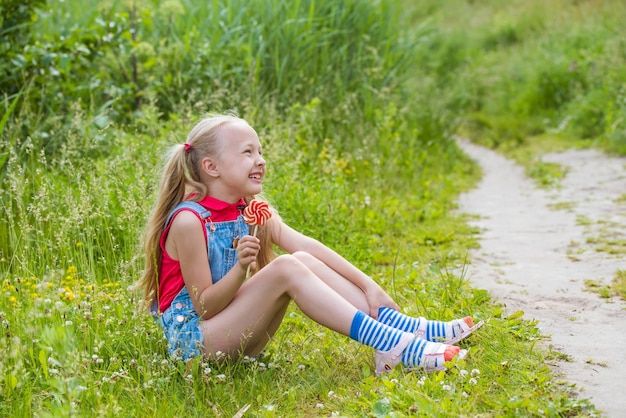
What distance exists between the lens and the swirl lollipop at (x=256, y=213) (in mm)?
3189

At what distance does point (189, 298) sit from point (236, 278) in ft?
1.06

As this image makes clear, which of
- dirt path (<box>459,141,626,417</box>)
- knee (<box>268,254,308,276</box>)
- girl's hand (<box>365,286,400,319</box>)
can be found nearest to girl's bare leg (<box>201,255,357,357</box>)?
knee (<box>268,254,308,276</box>)

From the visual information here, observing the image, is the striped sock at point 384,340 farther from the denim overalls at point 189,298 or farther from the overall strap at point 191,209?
the overall strap at point 191,209

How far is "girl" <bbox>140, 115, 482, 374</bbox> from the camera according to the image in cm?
307

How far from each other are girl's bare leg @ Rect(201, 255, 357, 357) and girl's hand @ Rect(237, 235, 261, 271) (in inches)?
6.5

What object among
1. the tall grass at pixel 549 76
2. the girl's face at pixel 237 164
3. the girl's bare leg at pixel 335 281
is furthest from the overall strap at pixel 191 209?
the tall grass at pixel 549 76

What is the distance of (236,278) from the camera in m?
2.99

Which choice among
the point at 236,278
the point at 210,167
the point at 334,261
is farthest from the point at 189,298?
the point at 334,261

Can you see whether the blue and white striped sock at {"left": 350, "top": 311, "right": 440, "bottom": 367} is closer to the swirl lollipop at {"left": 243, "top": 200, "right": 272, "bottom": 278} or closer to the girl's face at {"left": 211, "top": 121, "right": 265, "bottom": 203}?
the swirl lollipop at {"left": 243, "top": 200, "right": 272, "bottom": 278}

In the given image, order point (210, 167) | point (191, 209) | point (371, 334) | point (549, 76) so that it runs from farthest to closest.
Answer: point (549, 76)
point (210, 167)
point (191, 209)
point (371, 334)

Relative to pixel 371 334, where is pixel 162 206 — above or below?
above

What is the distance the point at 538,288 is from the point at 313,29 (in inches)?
160

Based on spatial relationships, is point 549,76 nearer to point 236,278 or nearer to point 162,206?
point 162,206

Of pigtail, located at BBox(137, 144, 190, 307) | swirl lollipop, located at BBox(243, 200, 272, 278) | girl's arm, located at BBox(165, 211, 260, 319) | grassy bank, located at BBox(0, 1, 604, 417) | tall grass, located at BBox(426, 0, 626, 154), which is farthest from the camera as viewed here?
tall grass, located at BBox(426, 0, 626, 154)
